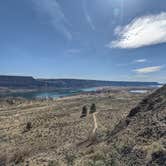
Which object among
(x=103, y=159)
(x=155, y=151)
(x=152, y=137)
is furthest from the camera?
(x=152, y=137)

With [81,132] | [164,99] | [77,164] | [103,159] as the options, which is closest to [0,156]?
[81,132]

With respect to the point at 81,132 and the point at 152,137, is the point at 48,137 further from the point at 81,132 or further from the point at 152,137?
the point at 152,137

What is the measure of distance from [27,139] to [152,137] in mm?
23642

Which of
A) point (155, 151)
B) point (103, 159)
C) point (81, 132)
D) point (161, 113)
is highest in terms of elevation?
point (161, 113)

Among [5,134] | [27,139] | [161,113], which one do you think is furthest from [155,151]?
[5,134]

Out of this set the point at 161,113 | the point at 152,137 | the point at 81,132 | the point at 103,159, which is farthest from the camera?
the point at 81,132

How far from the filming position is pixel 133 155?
14.5 metres

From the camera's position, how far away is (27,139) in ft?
114

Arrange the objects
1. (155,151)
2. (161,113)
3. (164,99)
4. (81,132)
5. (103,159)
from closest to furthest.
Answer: (155,151) → (103,159) → (161,113) → (164,99) → (81,132)

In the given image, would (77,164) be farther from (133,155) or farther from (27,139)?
(27,139)

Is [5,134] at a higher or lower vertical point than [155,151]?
lower

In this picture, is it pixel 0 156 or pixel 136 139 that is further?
pixel 0 156

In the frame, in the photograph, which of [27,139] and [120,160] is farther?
[27,139]

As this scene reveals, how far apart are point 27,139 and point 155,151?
83.3 feet
